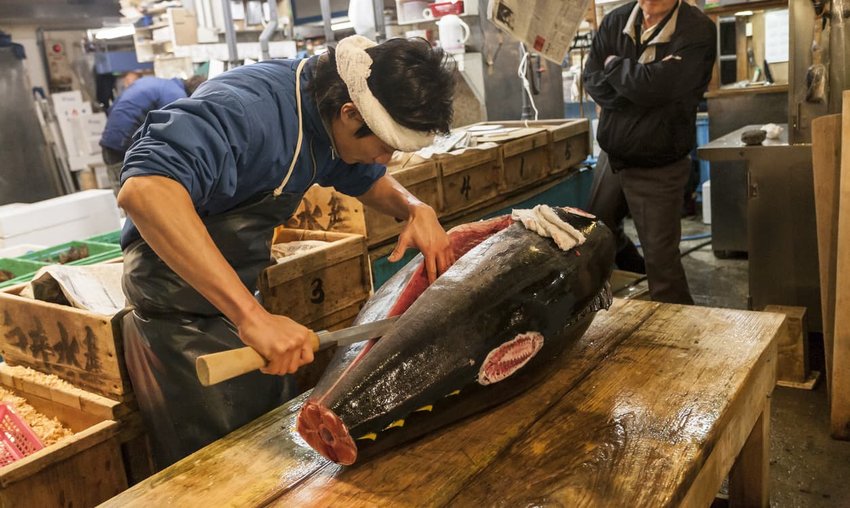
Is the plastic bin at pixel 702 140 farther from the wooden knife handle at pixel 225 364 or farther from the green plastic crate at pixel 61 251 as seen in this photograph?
the wooden knife handle at pixel 225 364

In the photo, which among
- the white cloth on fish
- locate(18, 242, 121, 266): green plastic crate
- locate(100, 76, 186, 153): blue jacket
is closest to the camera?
the white cloth on fish

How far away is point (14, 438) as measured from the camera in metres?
2.51

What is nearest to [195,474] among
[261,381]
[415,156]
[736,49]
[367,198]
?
[261,381]

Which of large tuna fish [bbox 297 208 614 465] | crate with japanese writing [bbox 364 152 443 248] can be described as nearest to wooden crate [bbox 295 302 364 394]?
crate with japanese writing [bbox 364 152 443 248]

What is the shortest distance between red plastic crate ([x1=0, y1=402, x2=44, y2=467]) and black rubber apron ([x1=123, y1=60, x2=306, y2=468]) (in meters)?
0.56

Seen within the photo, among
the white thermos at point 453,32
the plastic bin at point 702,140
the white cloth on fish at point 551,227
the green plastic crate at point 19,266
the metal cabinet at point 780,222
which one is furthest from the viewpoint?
the plastic bin at point 702,140

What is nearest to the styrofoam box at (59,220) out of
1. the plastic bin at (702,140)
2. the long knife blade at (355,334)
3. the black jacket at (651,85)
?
the black jacket at (651,85)

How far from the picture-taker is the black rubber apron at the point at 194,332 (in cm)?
216

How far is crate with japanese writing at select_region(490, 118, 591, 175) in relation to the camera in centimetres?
532

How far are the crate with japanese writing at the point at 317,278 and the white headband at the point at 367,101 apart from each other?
0.92 meters

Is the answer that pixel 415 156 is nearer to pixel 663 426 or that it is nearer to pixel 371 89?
pixel 371 89

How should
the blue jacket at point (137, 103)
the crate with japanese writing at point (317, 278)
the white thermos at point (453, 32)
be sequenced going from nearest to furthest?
the crate with japanese writing at point (317, 278) < the white thermos at point (453, 32) < the blue jacket at point (137, 103)

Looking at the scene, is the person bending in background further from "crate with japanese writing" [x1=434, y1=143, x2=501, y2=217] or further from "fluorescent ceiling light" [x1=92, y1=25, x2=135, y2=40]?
"fluorescent ceiling light" [x1=92, y1=25, x2=135, y2=40]

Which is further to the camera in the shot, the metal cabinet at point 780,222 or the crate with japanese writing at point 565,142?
the crate with japanese writing at point 565,142
